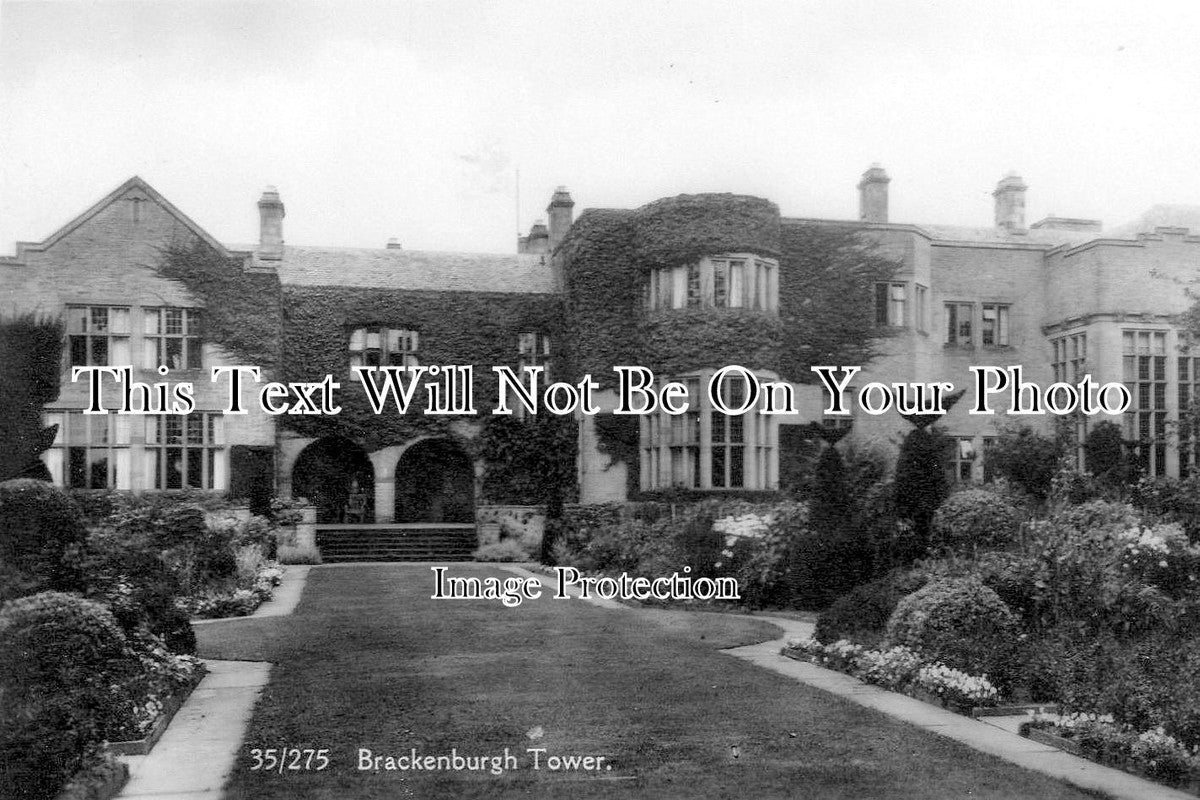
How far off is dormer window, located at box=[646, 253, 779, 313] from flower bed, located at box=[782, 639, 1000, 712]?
34.1ft

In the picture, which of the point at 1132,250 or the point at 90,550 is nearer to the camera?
the point at 90,550

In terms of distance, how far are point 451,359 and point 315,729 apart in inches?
658

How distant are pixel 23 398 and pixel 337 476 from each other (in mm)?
14632

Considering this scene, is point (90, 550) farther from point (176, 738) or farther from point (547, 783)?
point (547, 783)

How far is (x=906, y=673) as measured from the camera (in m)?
7.95

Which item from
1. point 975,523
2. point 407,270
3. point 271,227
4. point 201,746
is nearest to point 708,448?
point 975,523

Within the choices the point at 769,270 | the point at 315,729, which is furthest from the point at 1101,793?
the point at 769,270

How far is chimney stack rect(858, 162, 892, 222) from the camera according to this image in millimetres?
22375

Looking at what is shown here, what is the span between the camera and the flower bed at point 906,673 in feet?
24.0

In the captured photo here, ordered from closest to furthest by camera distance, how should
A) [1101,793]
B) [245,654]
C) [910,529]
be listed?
1. [1101,793]
2. [245,654]
3. [910,529]

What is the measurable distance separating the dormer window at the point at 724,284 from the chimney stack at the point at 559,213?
5107mm

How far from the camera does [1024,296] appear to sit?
63.4 ft

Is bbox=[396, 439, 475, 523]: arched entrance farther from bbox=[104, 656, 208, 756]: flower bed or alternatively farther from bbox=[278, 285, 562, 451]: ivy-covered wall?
bbox=[104, 656, 208, 756]: flower bed

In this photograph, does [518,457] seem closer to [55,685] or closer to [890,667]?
[890,667]
